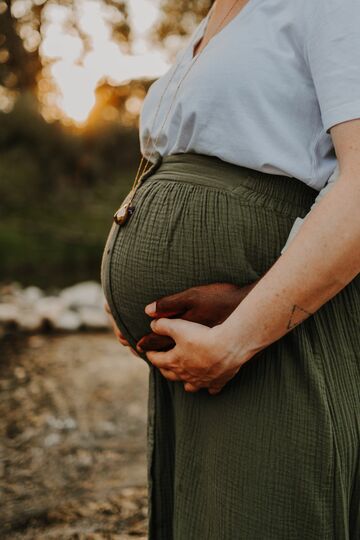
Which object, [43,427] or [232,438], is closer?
[232,438]

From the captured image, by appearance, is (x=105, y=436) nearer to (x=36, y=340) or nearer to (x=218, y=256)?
(x=36, y=340)

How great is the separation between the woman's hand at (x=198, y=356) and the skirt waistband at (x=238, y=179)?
0.24 metres

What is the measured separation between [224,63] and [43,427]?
2.47m

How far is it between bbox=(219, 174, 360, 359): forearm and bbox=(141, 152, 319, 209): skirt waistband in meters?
0.12

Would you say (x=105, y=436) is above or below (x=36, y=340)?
below

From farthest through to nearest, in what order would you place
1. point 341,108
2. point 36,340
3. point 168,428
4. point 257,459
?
point 36,340 < point 168,428 < point 257,459 < point 341,108

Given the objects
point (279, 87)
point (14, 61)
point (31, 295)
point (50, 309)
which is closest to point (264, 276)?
point (279, 87)

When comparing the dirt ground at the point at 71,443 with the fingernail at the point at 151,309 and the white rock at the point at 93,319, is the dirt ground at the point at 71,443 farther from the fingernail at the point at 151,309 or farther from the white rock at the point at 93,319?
the fingernail at the point at 151,309

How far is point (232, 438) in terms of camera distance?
87cm

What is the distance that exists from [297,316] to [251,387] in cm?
15

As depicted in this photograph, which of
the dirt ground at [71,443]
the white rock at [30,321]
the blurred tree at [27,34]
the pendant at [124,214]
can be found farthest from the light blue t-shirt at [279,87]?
the blurred tree at [27,34]

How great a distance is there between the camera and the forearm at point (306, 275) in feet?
2.47

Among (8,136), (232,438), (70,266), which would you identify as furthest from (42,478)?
(8,136)

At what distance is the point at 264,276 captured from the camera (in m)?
0.80
